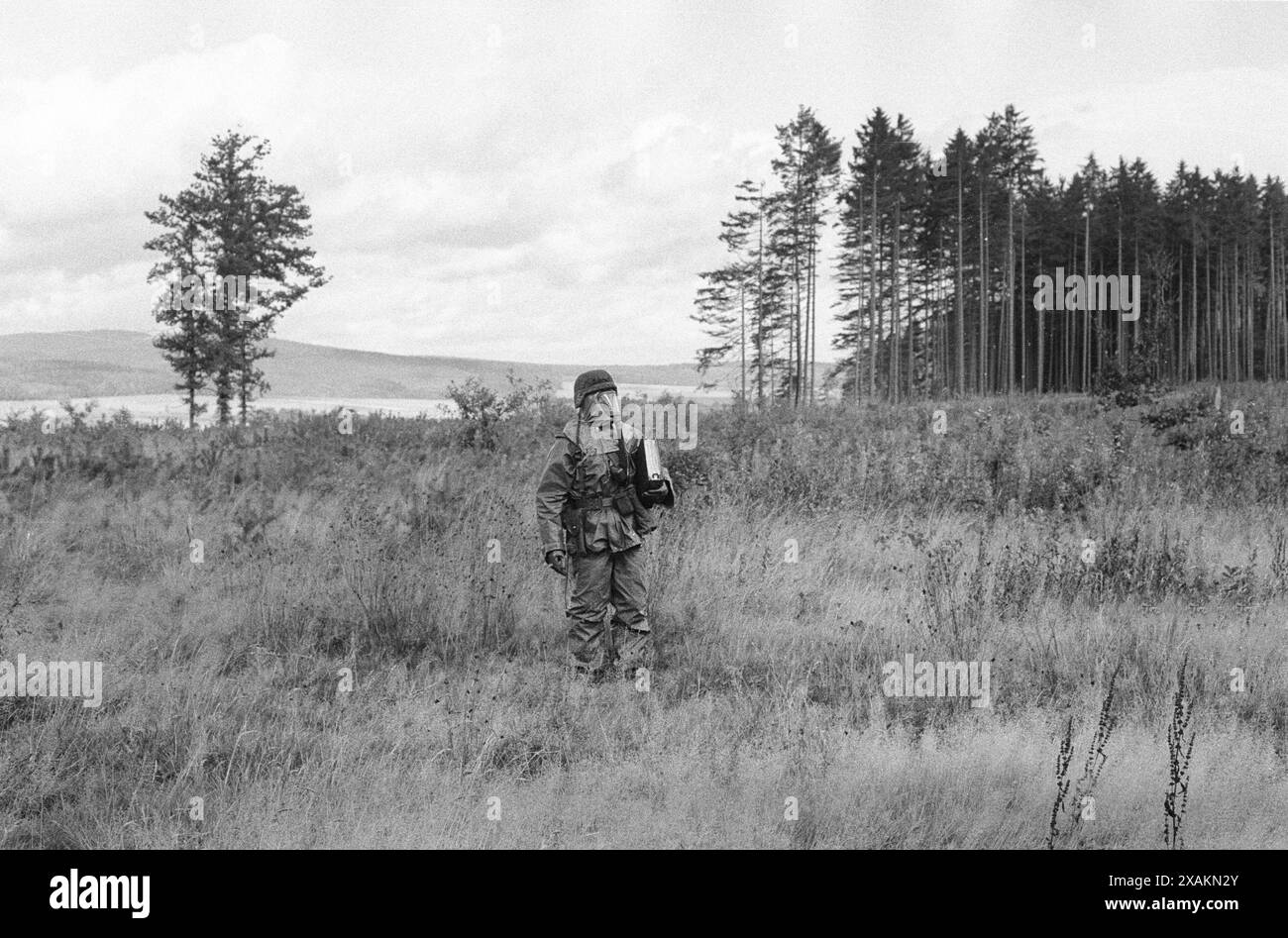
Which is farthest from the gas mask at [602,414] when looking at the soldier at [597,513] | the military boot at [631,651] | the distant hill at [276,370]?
the distant hill at [276,370]

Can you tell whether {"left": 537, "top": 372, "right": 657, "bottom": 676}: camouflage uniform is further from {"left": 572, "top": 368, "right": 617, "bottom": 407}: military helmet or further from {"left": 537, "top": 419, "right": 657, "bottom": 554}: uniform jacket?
{"left": 572, "top": 368, "right": 617, "bottom": 407}: military helmet

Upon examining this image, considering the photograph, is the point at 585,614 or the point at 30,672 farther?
the point at 585,614

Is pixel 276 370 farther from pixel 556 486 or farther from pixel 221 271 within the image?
pixel 556 486

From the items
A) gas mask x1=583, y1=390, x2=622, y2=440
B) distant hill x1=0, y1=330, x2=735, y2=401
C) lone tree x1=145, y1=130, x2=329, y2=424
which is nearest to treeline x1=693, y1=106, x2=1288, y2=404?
distant hill x1=0, y1=330, x2=735, y2=401

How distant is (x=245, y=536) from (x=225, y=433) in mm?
5452

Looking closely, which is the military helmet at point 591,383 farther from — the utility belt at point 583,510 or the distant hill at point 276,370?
the distant hill at point 276,370

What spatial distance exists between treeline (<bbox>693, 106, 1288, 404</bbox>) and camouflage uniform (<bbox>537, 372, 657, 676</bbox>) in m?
33.6

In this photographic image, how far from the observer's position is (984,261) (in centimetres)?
4347

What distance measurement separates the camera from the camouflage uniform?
6211mm

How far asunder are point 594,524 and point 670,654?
101 cm

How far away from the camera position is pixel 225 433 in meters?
13.0

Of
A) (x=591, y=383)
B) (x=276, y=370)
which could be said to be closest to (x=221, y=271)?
(x=591, y=383)
